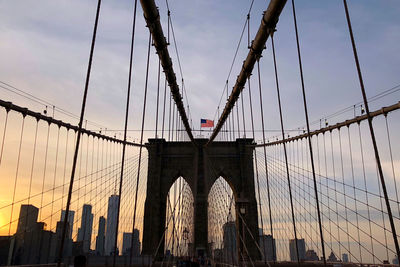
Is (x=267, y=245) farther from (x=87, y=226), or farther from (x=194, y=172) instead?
(x=87, y=226)

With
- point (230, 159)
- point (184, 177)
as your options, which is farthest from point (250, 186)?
point (184, 177)

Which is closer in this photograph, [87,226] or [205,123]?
[205,123]

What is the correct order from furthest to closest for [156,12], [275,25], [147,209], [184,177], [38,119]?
[184,177], [147,209], [38,119], [156,12], [275,25]

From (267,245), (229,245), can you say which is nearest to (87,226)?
(267,245)

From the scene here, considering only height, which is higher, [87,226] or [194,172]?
[194,172]

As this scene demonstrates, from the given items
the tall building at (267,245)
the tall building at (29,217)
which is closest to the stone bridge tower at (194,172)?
the tall building at (267,245)

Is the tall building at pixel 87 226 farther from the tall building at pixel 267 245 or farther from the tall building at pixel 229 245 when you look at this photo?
the tall building at pixel 267 245

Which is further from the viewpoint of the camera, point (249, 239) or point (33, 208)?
point (249, 239)

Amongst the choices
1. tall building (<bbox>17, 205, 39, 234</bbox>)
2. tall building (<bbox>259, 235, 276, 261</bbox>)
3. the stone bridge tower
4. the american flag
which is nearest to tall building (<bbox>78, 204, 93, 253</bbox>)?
tall building (<bbox>17, 205, 39, 234</bbox>)

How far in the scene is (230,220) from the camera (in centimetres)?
1302

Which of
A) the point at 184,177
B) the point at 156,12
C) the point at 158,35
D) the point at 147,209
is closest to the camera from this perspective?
the point at 156,12

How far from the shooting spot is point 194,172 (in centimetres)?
2753

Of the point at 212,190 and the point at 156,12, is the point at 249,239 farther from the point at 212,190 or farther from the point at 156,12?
the point at 156,12

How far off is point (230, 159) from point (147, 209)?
8792 millimetres
